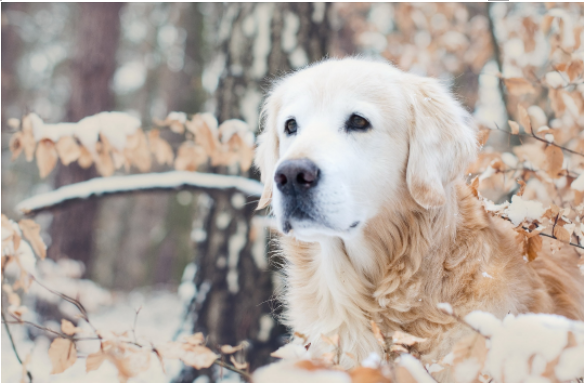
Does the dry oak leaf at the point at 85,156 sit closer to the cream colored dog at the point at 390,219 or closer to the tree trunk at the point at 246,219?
the tree trunk at the point at 246,219

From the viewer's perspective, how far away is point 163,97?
13289 mm

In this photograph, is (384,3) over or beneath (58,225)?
over

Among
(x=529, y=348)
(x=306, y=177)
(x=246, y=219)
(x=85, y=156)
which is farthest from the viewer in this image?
(x=246, y=219)

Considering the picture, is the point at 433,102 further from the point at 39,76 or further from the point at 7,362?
the point at 39,76

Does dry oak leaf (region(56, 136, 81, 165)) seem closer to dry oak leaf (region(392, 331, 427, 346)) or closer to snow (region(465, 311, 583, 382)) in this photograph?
dry oak leaf (region(392, 331, 427, 346))

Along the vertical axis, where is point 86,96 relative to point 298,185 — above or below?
above

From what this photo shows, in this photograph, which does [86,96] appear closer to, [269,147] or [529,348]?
[269,147]

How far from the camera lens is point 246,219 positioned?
348 centimetres

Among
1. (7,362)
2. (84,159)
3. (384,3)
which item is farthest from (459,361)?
(384,3)

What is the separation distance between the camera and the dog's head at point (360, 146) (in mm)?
1881

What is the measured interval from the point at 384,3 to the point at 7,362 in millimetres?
6861

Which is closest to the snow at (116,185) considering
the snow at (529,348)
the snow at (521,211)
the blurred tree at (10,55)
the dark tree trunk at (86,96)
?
the snow at (521,211)

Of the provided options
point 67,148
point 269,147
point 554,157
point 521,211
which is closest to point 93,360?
point 67,148

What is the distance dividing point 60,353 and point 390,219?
5.97 feet
